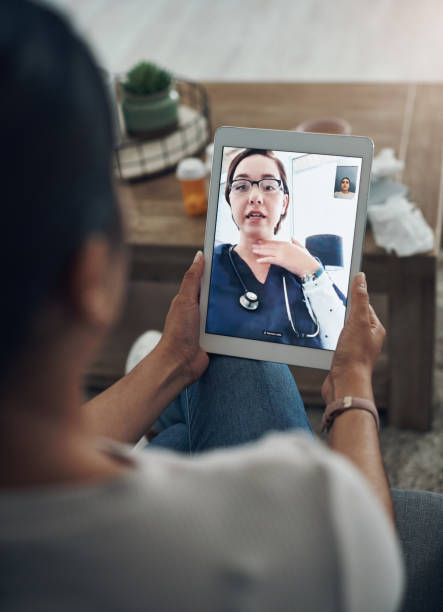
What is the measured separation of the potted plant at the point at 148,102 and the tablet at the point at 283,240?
2.33ft

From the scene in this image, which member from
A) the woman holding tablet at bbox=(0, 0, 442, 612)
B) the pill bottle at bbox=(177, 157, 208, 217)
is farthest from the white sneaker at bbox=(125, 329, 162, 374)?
the woman holding tablet at bbox=(0, 0, 442, 612)

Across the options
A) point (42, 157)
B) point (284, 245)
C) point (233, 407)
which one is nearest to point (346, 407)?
point (233, 407)

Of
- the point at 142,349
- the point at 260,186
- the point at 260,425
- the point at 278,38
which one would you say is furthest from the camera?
the point at 278,38

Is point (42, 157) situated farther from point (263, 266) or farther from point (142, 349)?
point (142, 349)

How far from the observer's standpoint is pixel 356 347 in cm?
82

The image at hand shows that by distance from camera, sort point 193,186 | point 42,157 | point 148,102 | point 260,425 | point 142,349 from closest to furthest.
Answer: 1. point 42,157
2. point 260,425
3. point 142,349
4. point 193,186
5. point 148,102

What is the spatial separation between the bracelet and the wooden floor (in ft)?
7.88

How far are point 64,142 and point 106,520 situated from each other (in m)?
0.22

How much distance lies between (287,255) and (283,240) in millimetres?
23

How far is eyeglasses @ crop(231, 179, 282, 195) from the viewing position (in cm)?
90

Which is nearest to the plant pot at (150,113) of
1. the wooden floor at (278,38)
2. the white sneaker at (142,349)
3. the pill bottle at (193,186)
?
the pill bottle at (193,186)

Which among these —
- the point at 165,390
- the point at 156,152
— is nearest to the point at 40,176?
the point at 165,390

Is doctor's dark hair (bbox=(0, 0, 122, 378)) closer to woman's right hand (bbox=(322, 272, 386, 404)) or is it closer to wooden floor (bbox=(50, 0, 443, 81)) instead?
woman's right hand (bbox=(322, 272, 386, 404))

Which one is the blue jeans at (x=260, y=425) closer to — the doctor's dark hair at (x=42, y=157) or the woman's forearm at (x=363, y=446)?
the woman's forearm at (x=363, y=446)
